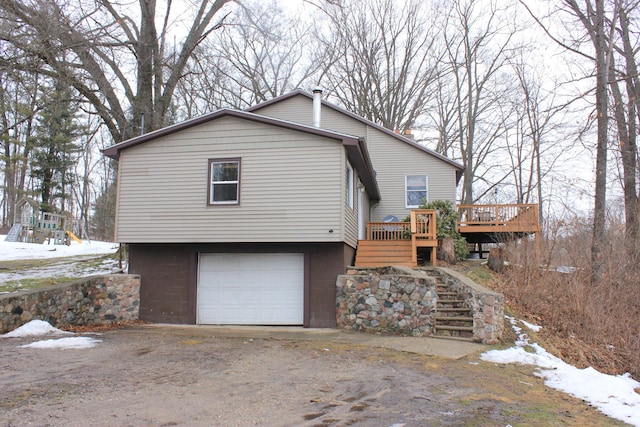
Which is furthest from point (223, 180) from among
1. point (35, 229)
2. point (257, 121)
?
point (35, 229)

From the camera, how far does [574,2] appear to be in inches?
574

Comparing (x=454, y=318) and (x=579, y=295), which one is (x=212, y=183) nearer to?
(x=454, y=318)

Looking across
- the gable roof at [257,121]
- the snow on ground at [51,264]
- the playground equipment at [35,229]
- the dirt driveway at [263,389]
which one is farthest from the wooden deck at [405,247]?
the playground equipment at [35,229]

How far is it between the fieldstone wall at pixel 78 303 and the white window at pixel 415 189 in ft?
35.0

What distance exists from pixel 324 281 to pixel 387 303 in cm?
165

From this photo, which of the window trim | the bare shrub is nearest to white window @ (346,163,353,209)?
the window trim

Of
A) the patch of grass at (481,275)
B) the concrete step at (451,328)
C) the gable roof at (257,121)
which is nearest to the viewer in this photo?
the concrete step at (451,328)

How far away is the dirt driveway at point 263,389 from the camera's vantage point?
4.42 metres

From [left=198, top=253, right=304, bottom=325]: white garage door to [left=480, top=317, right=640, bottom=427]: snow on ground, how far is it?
15.3 ft

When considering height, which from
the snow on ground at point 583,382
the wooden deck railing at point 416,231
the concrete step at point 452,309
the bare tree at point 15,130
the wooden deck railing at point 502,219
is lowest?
the snow on ground at point 583,382

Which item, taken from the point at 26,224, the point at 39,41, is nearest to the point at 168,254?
the point at 39,41

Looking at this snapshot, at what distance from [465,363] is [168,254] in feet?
24.4

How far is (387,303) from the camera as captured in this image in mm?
9758

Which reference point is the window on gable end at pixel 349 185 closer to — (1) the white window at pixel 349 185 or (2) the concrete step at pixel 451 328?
(1) the white window at pixel 349 185
